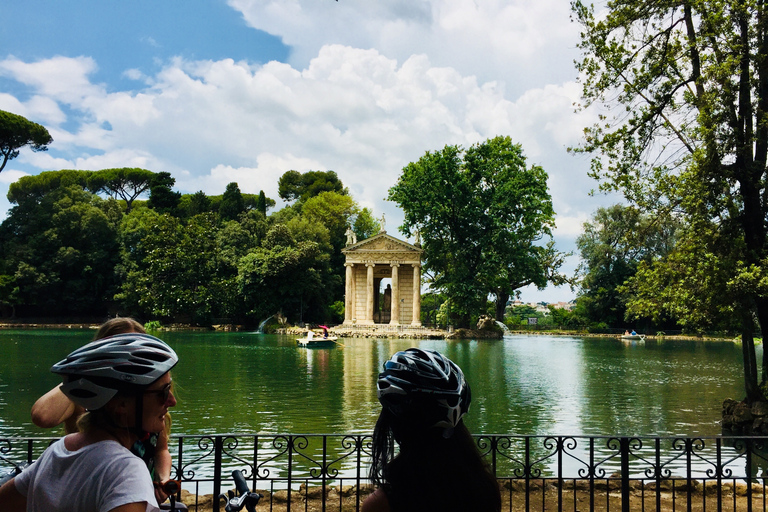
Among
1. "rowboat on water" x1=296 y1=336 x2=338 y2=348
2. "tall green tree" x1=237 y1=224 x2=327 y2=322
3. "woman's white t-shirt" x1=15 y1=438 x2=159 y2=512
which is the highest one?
"tall green tree" x1=237 y1=224 x2=327 y2=322

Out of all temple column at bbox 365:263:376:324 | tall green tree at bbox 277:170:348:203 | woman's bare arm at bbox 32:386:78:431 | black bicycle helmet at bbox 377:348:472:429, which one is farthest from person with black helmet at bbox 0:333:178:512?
tall green tree at bbox 277:170:348:203

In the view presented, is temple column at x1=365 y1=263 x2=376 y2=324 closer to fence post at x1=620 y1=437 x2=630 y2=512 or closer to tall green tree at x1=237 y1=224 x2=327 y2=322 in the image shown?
tall green tree at x1=237 y1=224 x2=327 y2=322

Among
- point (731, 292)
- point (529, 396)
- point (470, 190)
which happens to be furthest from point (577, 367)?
point (470, 190)

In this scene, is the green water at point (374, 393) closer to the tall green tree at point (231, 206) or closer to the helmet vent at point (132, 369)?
the helmet vent at point (132, 369)

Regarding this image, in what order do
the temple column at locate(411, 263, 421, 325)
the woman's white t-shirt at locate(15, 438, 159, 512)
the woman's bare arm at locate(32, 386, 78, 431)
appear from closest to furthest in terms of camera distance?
the woman's white t-shirt at locate(15, 438, 159, 512)
the woman's bare arm at locate(32, 386, 78, 431)
the temple column at locate(411, 263, 421, 325)

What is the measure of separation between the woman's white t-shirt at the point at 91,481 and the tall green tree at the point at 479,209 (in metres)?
49.1

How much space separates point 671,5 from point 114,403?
14.5 metres

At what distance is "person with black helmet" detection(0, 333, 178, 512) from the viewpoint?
2180mm

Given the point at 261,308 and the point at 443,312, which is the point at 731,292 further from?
the point at 261,308

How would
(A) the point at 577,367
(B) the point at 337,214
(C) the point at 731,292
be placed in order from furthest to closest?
1. (B) the point at 337,214
2. (A) the point at 577,367
3. (C) the point at 731,292

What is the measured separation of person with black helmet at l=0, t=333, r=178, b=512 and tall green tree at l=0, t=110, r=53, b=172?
65.1 metres

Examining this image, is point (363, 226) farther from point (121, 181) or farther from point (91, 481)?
point (91, 481)

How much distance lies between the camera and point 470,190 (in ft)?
170

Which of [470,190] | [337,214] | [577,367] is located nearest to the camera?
[577,367]
